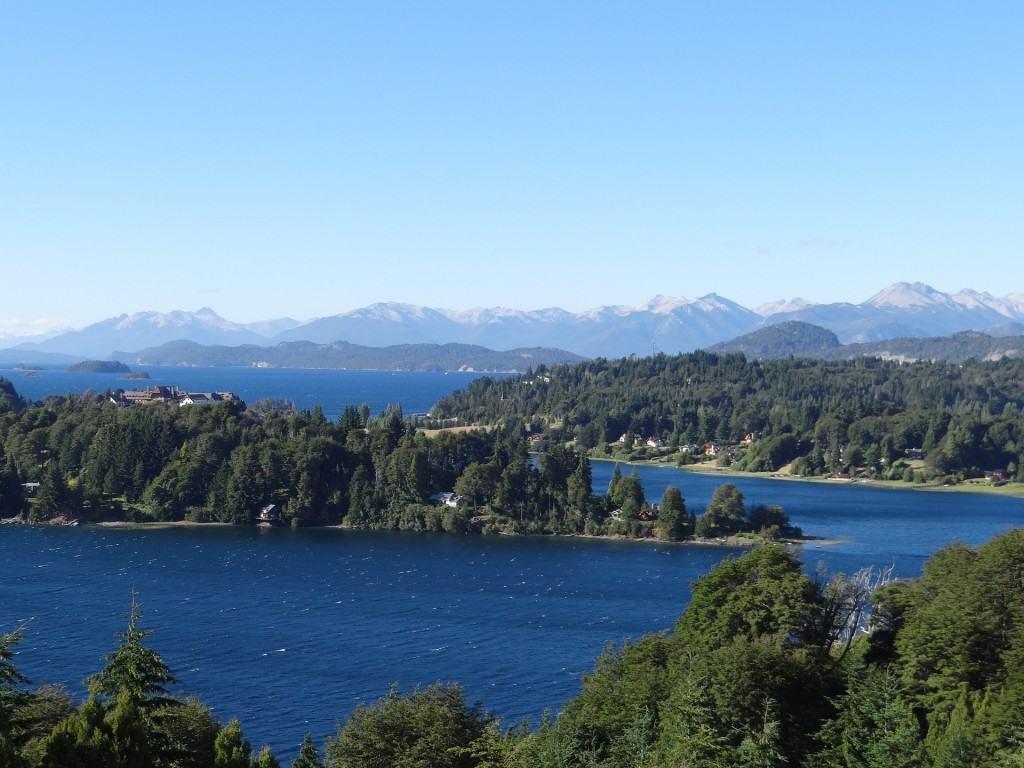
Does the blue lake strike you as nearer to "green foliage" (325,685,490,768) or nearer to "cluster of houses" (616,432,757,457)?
"green foliage" (325,685,490,768)

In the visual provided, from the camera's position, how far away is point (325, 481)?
59.3 metres

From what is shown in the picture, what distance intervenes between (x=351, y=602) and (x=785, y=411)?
219 ft

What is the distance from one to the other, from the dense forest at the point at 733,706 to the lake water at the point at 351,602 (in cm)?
609

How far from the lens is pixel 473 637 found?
110 ft

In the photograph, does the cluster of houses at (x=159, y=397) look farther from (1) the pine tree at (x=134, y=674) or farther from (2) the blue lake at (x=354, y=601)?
(1) the pine tree at (x=134, y=674)

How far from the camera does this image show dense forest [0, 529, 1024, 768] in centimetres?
1612

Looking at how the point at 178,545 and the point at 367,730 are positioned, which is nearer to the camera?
the point at 367,730

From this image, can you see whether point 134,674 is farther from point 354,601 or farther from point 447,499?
point 447,499

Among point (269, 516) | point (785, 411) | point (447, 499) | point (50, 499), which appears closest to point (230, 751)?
point (269, 516)

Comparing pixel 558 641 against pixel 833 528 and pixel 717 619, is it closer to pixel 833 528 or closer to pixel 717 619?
pixel 717 619

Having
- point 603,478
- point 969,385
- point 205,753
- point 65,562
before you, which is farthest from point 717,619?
point 969,385

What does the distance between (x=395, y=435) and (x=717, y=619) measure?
41712 millimetres

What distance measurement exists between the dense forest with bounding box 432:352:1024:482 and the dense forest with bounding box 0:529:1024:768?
203 feet

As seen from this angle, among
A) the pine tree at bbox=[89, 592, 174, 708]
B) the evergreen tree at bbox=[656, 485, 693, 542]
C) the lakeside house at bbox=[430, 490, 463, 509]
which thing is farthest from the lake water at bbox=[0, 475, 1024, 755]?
the pine tree at bbox=[89, 592, 174, 708]
